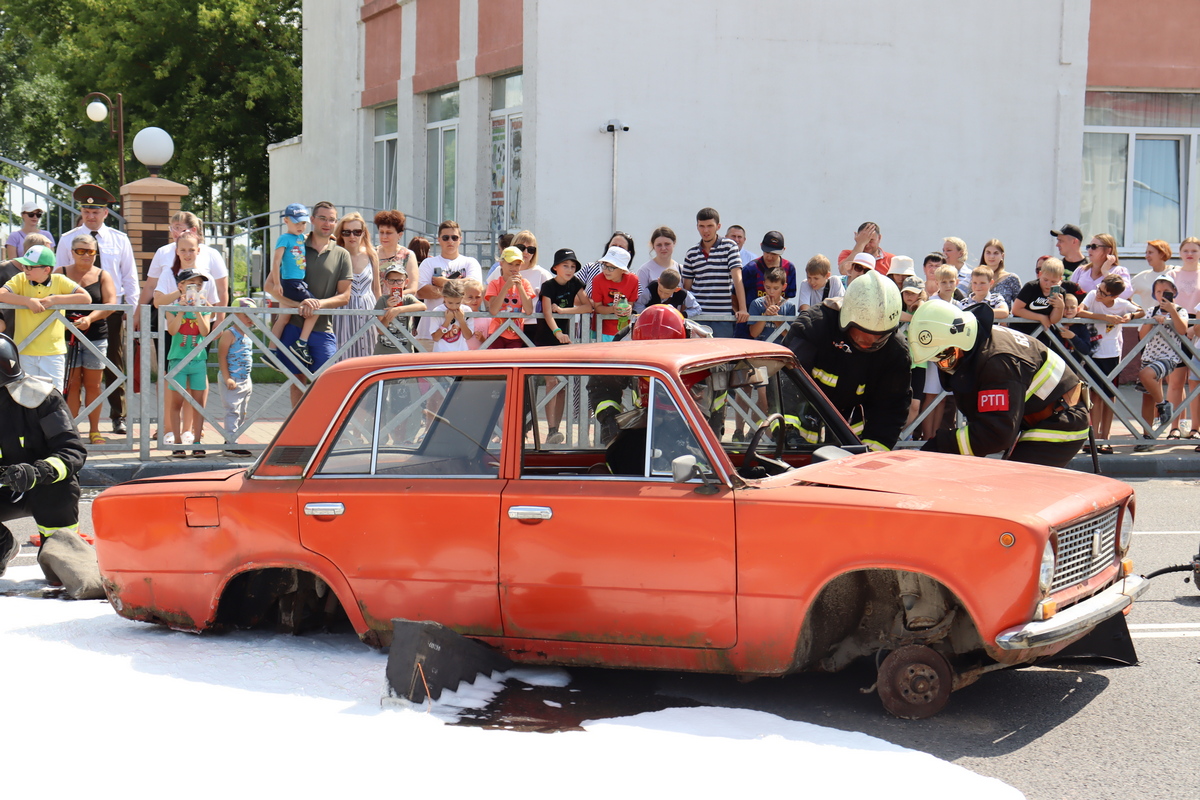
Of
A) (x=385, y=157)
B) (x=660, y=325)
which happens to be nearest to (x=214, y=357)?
(x=660, y=325)

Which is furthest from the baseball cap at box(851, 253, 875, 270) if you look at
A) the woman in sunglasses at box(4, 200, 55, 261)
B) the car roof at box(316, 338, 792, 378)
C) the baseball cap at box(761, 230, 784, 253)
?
the woman in sunglasses at box(4, 200, 55, 261)

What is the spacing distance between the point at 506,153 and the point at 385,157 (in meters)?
5.96

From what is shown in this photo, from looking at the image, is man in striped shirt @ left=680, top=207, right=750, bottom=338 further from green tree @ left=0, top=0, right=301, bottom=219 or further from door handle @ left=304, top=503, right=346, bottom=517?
green tree @ left=0, top=0, right=301, bottom=219

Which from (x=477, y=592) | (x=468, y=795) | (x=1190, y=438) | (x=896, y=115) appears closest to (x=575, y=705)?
(x=477, y=592)

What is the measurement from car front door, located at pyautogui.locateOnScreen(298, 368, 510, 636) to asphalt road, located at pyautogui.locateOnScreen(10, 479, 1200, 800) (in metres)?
0.52

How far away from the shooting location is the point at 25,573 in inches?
283

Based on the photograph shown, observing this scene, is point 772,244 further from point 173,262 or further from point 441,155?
point 441,155

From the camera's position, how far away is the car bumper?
174 inches

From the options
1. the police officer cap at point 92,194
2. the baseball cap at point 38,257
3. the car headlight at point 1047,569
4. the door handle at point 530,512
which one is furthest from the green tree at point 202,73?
the car headlight at point 1047,569

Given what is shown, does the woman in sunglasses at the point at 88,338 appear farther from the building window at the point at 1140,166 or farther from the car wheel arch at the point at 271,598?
the building window at the point at 1140,166

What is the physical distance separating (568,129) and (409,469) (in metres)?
11.2

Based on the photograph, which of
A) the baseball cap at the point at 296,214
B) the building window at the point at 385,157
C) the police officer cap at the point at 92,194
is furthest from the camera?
the building window at the point at 385,157

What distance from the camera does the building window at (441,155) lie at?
67.4 feet

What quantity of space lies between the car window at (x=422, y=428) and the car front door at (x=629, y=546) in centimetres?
22
